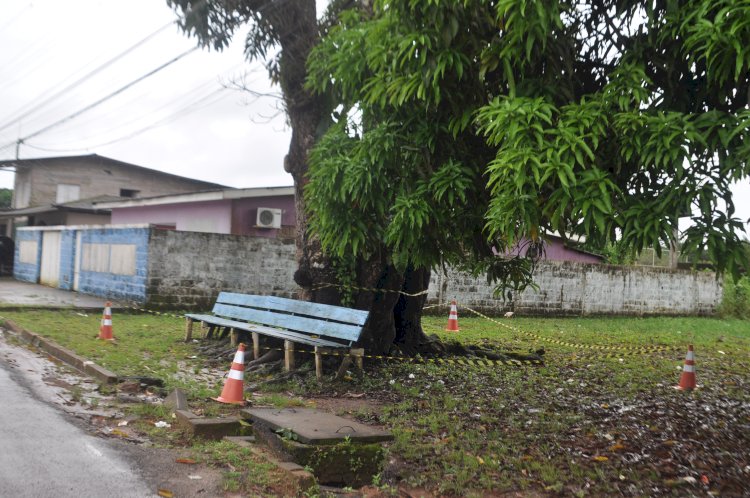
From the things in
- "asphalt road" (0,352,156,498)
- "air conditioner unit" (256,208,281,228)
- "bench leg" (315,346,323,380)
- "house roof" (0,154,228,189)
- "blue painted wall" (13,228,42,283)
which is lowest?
"asphalt road" (0,352,156,498)

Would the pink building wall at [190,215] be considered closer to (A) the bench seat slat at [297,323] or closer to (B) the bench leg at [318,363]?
(A) the bench seat slat at [297,323]

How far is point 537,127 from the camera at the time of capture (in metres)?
5.42

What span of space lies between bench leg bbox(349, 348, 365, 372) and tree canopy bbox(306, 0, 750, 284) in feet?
7.34

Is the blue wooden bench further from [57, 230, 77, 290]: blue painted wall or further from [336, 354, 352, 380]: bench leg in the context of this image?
[57, 230, 77, 290]: blue painted wall

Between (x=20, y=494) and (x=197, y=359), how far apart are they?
6166 mm

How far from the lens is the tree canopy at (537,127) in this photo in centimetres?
526

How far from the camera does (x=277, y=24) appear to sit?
1136 centimetres

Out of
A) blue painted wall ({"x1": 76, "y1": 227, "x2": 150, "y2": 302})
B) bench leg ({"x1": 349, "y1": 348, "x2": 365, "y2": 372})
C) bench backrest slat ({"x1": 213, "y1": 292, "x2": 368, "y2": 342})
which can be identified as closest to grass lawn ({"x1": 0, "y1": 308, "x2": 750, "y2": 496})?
bench leg ({"x1": 349, "y1": 348, "x2": 365, "y2": 372})

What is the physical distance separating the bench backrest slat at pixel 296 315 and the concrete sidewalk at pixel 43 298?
638cm

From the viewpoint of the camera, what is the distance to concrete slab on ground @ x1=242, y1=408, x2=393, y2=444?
5789 millimetres

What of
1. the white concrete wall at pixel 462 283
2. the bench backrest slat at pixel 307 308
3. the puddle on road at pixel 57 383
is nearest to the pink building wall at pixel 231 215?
the white concrete wall at pixel 462 283

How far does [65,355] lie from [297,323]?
3318 millimetres

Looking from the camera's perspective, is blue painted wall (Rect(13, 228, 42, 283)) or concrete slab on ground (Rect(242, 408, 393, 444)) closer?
concrete slab on ground (Rect(242, 408, 393, 444))

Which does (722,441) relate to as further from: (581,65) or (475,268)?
(581,65)
